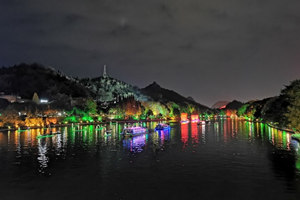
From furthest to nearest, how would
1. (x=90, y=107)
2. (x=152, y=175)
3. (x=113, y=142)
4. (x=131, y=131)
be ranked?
1. (x=90, y=107)
2. (x=131, y=131)
3. (x=113, y=142)
4. (x=152, y=175)

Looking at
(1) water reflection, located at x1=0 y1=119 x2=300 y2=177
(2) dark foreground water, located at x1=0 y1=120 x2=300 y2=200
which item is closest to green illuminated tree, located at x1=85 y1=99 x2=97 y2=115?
(1) water reflection, located at x1=0 y1=119 x2=300 y2=177

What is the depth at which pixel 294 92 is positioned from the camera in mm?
63188

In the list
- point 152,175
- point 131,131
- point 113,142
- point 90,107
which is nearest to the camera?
point 152,175

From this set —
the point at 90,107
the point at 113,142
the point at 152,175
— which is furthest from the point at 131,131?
the point at 90,107

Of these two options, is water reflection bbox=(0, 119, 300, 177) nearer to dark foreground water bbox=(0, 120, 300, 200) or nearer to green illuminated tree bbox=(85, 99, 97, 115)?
dark foreground water bbox=(0, 120, 300, 200)

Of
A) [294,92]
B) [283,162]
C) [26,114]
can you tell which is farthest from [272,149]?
[26,114]

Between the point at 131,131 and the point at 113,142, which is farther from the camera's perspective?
the point at 131,131

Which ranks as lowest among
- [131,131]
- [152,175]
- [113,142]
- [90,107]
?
[152,175]

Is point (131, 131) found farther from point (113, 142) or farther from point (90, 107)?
point (90, 107)

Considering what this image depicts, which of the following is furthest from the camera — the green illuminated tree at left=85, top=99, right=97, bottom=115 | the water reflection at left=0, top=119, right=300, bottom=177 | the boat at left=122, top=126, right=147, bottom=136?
the green illuminated tree at left=85, top=99, right=97, bottom=115

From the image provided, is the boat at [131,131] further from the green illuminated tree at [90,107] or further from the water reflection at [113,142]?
the green illuminated tree at [90,107]

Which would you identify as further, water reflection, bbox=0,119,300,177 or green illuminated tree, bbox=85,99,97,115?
green illuminated tree, bbox=85,99,97,115

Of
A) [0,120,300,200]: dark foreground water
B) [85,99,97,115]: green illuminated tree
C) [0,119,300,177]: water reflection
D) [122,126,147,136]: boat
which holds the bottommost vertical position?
[0,120,300,200]: dark foreground water

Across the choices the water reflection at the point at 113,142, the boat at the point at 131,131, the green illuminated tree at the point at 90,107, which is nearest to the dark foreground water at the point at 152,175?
the water reflection at the point at 113,142
